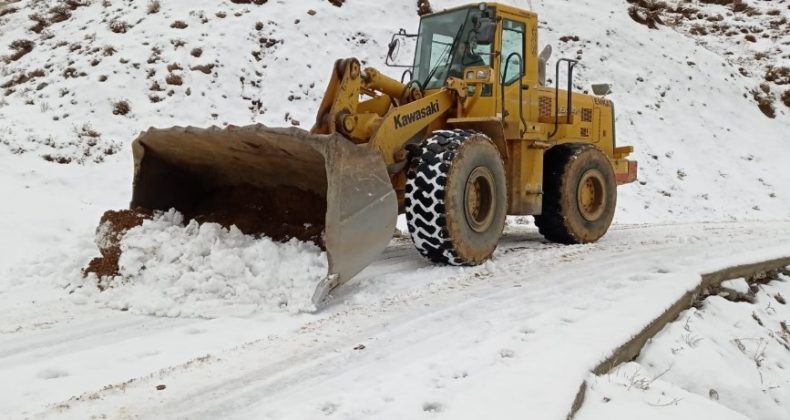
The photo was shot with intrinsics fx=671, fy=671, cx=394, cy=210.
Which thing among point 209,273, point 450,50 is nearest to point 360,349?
point 209,273

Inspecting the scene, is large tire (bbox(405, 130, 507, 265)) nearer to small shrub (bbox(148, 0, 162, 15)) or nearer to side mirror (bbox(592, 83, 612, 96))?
side mirror (bbox(592, 83, 612, 96))

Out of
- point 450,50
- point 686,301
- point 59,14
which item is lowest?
point 686,301

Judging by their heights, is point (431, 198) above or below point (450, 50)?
below

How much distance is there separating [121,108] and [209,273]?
27.1ft

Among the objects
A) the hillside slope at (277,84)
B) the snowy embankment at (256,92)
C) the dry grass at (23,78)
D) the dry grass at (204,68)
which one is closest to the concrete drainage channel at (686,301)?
the snowy embankment at (256,92)

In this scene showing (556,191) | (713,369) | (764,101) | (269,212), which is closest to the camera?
(713,369)

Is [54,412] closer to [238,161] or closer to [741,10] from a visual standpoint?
[238,161]

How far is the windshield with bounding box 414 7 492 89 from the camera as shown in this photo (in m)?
6.74

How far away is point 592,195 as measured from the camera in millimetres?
8148

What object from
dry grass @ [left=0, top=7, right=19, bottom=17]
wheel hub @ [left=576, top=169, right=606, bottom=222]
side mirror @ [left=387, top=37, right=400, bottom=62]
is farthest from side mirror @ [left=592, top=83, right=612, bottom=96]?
dry grass @ [left=0, top=7, right=19, bottom=17]

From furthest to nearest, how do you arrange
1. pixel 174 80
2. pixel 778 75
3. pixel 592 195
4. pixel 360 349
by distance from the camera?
pixel 778 75, pixel 174 80, pixel 592 195, pixel 360 349

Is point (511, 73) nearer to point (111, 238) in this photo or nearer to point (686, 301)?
point (686, 301)

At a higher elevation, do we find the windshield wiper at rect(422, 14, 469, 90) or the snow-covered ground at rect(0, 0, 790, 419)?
the windshield wiper at rect(422, 14, 469, 90)

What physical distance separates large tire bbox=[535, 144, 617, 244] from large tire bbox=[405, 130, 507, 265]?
156 centimetres
